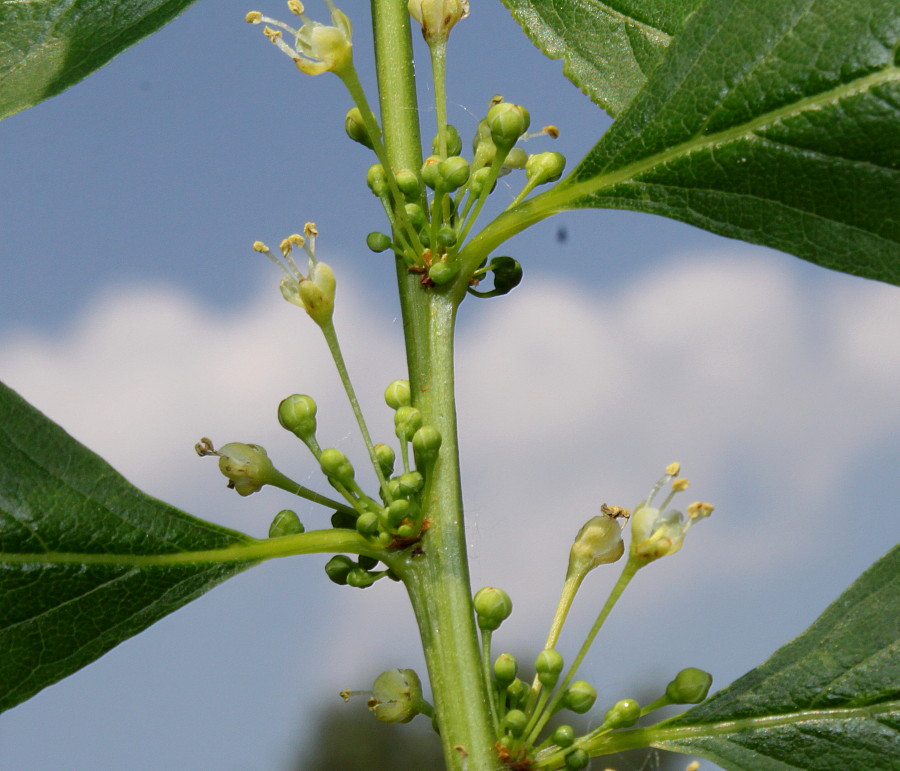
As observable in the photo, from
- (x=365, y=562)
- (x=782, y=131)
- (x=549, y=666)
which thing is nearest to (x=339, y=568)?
(x=365, y=562)

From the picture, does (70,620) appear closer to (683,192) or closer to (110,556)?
(110,556)

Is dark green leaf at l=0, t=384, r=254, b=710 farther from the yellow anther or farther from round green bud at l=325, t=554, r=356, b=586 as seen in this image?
the yellow anther

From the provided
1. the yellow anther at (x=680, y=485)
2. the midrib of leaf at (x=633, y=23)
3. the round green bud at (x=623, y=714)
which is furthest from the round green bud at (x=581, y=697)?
the midrib of leaf at (x=633, y=23)

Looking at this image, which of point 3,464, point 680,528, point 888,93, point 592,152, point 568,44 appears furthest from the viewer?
point 568,44

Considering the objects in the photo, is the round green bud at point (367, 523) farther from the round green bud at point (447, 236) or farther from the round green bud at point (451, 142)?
the round green bud at point (451, 142)

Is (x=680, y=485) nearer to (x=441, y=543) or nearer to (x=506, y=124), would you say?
(x=441, y=543)

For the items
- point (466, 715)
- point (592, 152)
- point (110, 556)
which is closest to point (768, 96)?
point (592, 152)

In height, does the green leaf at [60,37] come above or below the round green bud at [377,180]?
above

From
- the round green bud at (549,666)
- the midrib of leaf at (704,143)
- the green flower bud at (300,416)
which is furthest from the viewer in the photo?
the green flower bud at (300,416)
